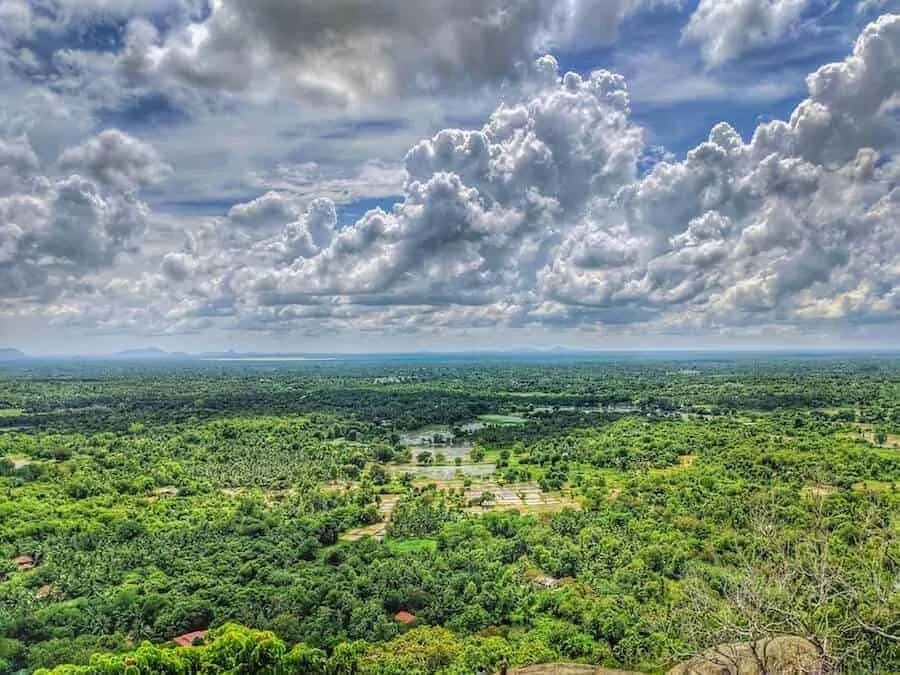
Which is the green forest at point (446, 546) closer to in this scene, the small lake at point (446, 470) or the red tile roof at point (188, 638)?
the red tile roof at point (188, 638)

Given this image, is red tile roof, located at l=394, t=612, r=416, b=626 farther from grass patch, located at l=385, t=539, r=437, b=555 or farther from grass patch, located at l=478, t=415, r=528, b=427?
grass patch, located at l=478, t=415, r=528, b=427

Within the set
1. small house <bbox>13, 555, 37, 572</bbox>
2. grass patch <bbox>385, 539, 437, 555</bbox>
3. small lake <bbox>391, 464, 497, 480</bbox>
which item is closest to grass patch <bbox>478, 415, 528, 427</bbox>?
small lake <bbox>391, 464, 497, 480</bbox>

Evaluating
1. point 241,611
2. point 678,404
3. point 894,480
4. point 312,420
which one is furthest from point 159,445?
point 678,404

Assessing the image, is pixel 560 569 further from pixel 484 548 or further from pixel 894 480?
pixel 894 480

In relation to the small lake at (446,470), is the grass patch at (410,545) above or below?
above

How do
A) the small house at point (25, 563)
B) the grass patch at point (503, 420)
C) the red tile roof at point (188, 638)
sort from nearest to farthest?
the red tile roof at point (188, 638) < the small house at point (25, 563) < the grass patch at point (503, 420)

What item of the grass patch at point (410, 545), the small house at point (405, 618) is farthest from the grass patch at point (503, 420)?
the small house at point (405, 618)
